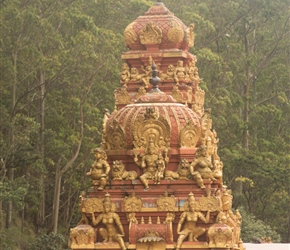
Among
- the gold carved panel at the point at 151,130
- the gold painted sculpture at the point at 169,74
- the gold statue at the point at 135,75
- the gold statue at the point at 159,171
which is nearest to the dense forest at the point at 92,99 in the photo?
the gold statue at the point at 135,75

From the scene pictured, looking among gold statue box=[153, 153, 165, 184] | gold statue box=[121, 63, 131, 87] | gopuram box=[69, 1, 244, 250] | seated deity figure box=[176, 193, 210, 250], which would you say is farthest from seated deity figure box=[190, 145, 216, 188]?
gold statue box=[121, 63, 131, 87]

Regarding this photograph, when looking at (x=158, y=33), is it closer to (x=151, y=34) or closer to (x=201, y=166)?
(x=151, y=34)

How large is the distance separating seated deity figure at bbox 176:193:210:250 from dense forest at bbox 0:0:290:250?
12500 mm

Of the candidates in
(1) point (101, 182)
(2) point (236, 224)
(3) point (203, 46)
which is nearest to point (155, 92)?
(1) point (101, 182)

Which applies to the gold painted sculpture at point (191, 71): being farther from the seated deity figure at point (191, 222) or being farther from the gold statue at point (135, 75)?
the seated deity figure at point (191, 222)

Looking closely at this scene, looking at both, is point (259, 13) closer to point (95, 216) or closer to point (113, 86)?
point (113, 86)

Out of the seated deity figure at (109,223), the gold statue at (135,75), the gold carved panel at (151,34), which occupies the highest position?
the gold carved panel at (151,34)

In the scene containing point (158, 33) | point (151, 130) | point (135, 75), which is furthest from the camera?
point (135, 75)

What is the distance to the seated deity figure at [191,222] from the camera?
71.4ft

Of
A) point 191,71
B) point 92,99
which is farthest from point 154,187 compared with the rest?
point 92,99

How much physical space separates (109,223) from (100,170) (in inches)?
37.3

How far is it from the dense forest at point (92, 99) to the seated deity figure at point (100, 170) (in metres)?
11.6

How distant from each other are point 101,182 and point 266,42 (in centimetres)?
3411

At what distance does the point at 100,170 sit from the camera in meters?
22.4
